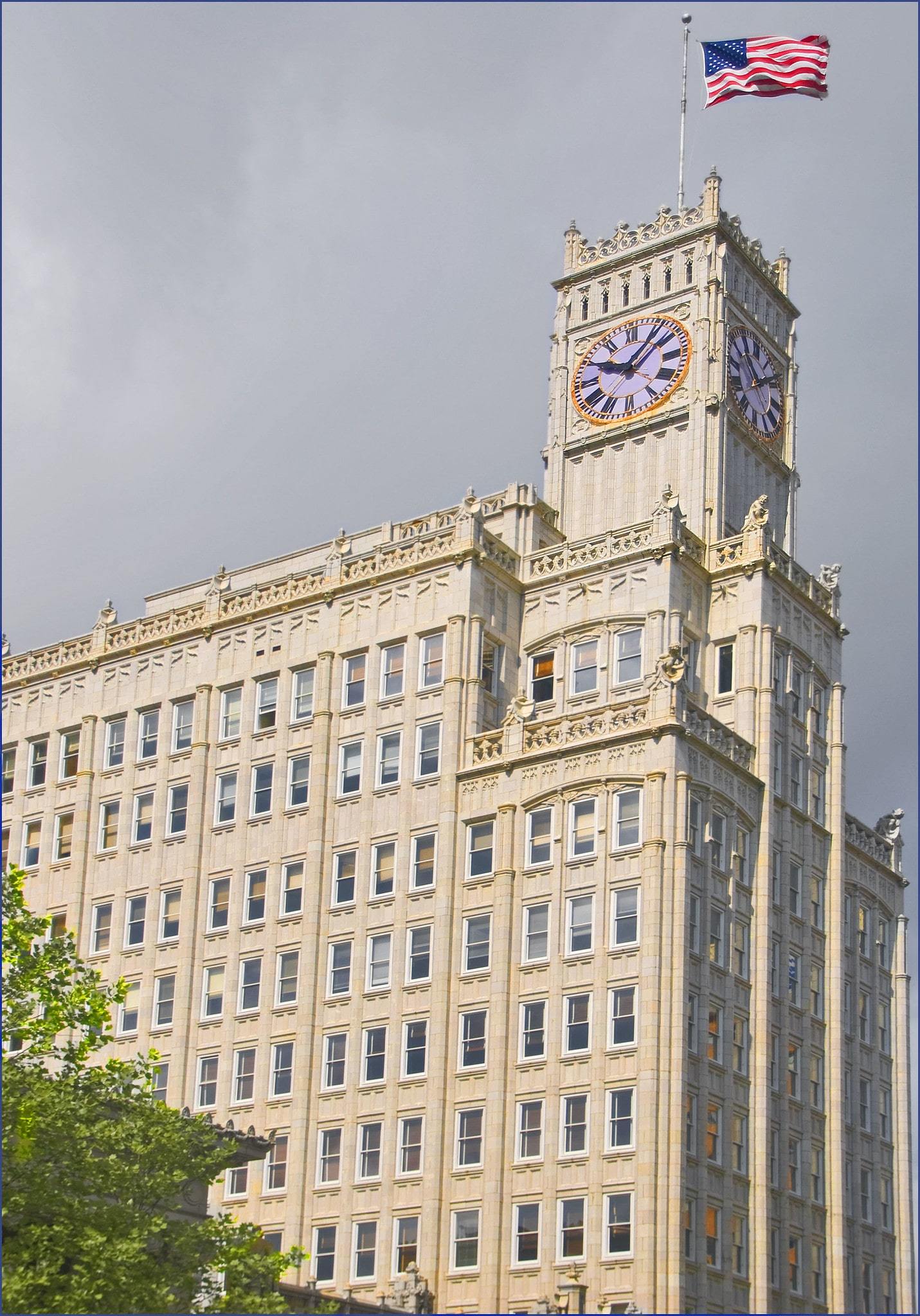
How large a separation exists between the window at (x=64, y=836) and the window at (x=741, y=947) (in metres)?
32.3

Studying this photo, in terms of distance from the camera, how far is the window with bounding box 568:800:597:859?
91.9 meters

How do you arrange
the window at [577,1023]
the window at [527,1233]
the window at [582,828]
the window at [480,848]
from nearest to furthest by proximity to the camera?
1. the window at [527,1233]
2. the window at [577,1023]
3. the window at [582,828]
4. the window at [480,848]

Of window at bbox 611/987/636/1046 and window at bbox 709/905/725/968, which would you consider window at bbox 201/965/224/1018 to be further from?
window at bbox 709/905/725/968

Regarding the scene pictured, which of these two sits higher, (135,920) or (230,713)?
(230,713)

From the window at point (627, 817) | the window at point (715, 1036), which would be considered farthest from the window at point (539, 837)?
the window at point (715, 1036)

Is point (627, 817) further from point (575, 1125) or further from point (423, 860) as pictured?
point (575, 1125)

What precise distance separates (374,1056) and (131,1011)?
44.4 feet

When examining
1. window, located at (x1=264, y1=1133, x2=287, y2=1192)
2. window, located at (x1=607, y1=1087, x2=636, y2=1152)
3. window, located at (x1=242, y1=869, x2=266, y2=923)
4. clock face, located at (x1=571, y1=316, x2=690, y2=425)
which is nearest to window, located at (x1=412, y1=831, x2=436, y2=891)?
window, located at (x1=242, y1=869, x2=266, y2=923)

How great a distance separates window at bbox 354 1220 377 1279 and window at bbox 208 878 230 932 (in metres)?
16.0

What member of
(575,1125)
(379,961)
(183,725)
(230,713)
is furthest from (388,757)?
(575,1125)

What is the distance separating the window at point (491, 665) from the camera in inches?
3922

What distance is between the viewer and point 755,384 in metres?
112

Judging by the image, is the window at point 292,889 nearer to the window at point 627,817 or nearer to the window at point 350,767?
the window at point 350,767

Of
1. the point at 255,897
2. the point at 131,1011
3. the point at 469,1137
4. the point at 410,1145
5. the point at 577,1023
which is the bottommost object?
the point at 410,1145
